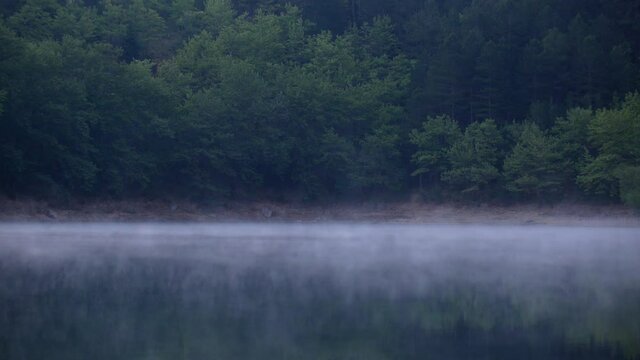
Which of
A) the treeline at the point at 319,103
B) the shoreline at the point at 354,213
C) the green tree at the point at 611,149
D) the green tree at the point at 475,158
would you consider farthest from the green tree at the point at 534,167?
the green tree at the point at 611,149

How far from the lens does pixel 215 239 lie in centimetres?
3856

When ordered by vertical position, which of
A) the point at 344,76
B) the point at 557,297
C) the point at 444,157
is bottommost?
the point at 557,297

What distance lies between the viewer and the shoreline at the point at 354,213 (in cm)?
5598

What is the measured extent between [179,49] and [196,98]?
38.5 ft

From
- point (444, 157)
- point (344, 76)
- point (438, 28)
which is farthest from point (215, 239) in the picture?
point (438, 28)

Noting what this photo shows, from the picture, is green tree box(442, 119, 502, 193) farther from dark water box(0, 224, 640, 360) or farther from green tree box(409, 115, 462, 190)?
dark water box(0, 224, 640, 360)

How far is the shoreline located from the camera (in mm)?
55978

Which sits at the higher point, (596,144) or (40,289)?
(596,144)

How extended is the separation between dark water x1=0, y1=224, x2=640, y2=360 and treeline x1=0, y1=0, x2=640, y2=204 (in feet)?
87.7

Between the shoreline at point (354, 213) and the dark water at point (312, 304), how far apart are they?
25.2 meters

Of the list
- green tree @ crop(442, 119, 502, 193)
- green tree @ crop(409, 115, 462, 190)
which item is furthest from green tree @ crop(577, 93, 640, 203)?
Answer: green tree @ crop(409, 115, 462, 190)

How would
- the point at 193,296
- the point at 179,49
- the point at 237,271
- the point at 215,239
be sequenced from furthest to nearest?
the point at 179,49 → the point at 215,239 → the point at 237,271 → the point at 193,296

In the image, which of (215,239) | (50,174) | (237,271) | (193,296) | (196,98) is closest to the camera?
(193,296)

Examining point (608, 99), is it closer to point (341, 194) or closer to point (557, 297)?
point (341, 194)
